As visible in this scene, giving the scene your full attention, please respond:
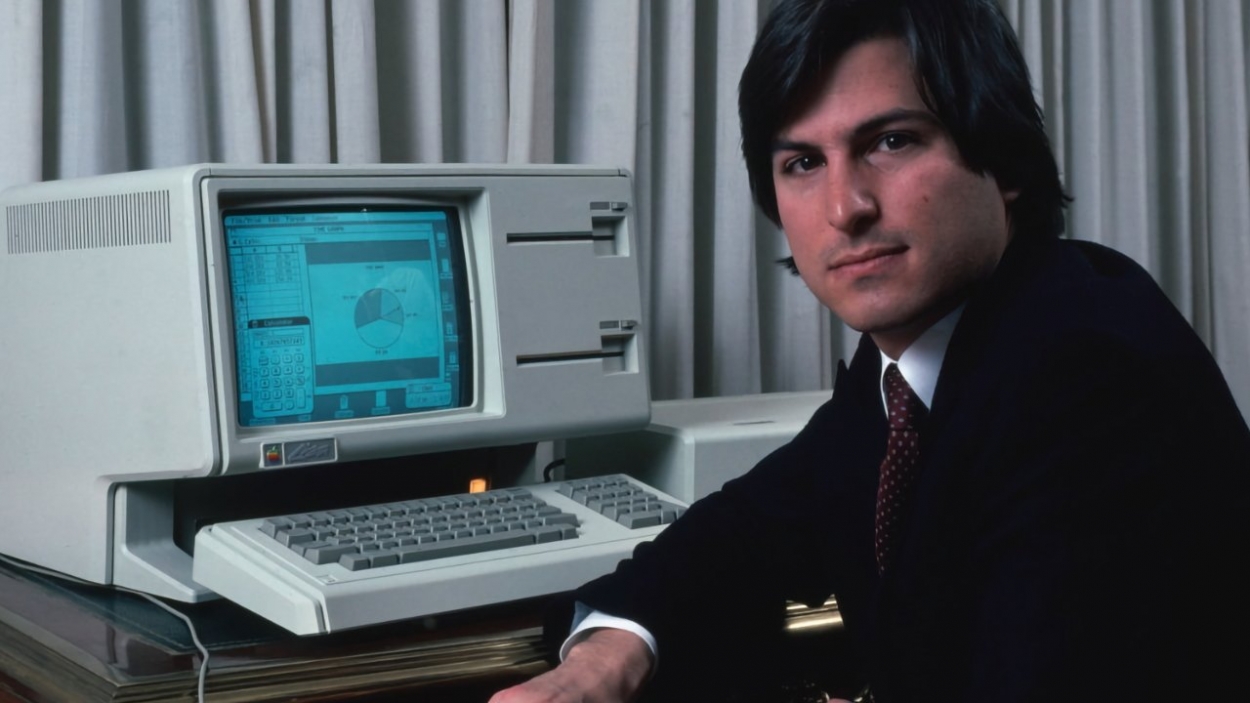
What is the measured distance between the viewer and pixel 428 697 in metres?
1.06

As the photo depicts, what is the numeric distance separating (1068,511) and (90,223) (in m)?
0.87

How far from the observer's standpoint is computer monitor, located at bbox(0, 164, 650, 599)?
1188 mm

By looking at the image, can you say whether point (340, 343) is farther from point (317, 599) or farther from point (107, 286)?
point (317, 599)

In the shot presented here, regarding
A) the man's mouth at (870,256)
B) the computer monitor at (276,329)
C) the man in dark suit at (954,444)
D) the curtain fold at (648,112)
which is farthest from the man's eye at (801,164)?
the curtain fold at (648,112)

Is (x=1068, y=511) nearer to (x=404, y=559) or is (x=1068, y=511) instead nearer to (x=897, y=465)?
(x=897, y=465)

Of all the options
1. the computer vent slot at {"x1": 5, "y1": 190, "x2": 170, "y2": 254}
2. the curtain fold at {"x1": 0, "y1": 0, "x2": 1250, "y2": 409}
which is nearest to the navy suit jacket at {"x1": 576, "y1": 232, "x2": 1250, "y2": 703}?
the computer vent slot at {"x1": 5, "y1": 190, "x2": 170, "y2": 254}

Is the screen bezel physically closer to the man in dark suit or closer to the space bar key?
the space bar key

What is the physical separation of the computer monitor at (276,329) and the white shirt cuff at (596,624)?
0.91ft

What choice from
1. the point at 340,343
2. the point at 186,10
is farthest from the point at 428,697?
the point at 186,10

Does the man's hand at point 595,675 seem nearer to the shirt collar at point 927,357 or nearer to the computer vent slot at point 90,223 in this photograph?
the shirt collar at point 927,357

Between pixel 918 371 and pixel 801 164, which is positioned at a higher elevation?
pixel 801 164

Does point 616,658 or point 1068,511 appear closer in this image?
point 1068,511

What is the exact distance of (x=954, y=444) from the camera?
93cm

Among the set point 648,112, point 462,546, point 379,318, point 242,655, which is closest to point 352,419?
point 379,318
